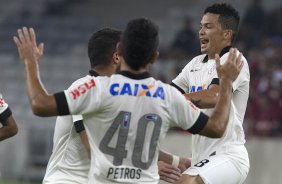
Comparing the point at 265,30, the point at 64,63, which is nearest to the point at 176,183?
the point at 265,30

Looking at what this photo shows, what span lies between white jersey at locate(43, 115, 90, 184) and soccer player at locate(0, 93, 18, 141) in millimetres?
1169

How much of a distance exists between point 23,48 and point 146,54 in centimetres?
78

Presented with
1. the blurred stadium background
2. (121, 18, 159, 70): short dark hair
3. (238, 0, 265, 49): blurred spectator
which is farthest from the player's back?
(238, 0, 265, 49): blurred spectator

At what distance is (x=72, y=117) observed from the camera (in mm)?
7043

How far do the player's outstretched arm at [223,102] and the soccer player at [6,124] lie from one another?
8.14 ft

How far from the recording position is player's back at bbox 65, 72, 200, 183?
236 inches

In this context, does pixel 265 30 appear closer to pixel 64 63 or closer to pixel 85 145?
pixel 64 63

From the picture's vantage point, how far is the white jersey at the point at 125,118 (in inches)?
236

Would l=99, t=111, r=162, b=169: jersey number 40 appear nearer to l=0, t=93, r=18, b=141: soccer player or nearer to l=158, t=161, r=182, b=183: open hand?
l=158, t=161, r=182, b=183: open hand

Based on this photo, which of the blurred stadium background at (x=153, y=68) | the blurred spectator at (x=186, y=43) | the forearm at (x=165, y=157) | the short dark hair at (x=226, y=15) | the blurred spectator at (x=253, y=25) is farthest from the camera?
the blurred spectator at (x=186, y=43)

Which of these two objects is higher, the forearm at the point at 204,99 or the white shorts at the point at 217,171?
the forearm at the point at 204,99

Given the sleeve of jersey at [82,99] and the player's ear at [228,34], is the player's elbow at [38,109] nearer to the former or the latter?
the sleeve of jersey at [82,99]

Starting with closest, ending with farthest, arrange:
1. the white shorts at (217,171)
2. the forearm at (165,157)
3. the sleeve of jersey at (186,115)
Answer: the sleeve of jersey at (186,115) → the white shorts at (217,171) → the forearm at (165,157)

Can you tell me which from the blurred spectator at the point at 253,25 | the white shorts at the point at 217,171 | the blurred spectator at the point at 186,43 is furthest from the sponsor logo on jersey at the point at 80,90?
the blurred spectator at the point at 186,43
